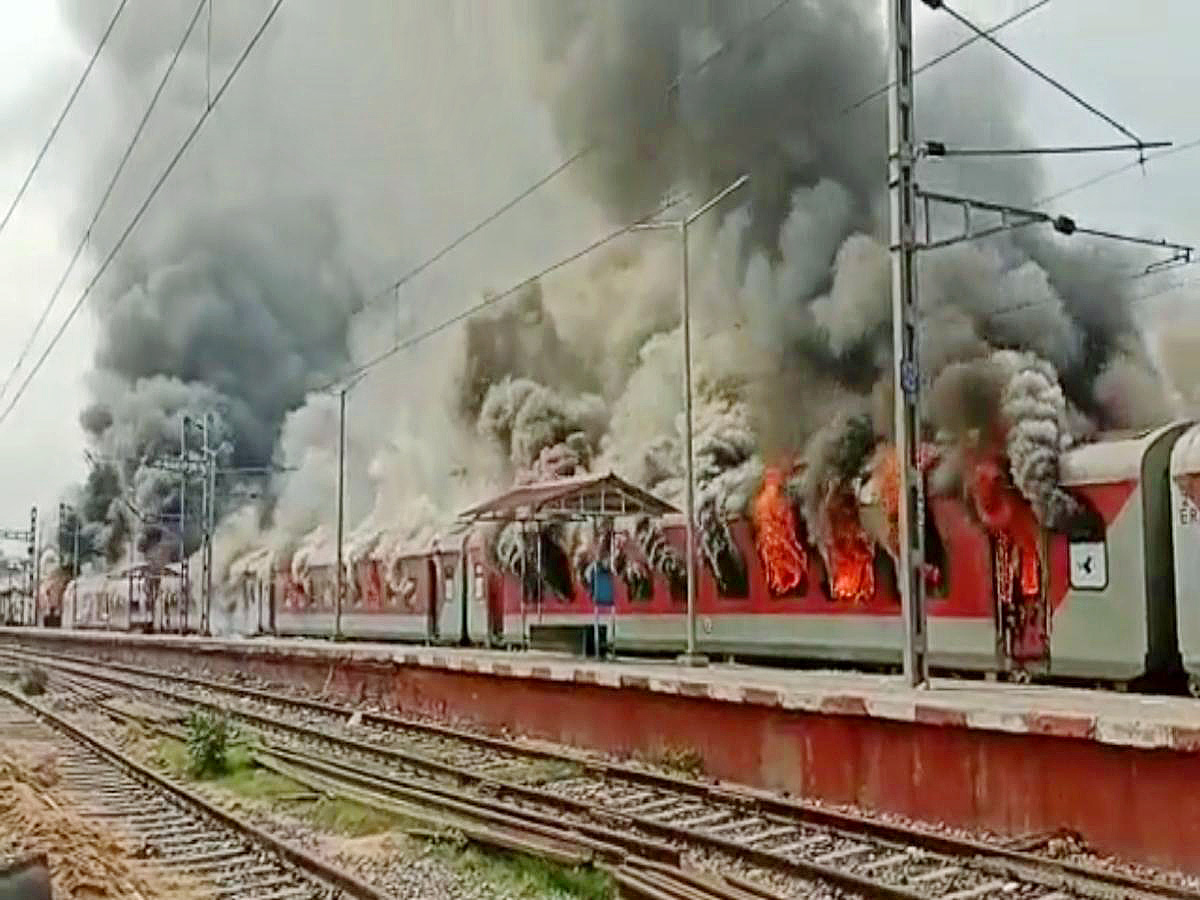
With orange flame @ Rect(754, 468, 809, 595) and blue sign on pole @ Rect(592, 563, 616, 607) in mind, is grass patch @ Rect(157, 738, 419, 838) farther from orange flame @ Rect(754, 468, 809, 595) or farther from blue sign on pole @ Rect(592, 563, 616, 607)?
blue sign on pole @ Rect(592, 563, 616, 607)

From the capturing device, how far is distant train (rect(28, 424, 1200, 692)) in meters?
14.4

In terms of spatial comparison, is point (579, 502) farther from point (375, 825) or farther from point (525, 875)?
point (525, 875)

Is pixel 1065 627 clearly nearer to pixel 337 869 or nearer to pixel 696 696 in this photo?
pixel 696 696

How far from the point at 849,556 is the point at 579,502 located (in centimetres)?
375

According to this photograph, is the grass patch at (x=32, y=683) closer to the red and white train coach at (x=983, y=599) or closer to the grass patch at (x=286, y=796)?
the red and white train coach at (x=983, y=599)

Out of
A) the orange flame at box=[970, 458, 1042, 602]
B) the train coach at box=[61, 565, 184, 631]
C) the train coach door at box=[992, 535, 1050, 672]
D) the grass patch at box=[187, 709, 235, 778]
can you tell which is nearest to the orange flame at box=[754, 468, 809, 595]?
the orange flame at box=[970, 458, 1042, 602]

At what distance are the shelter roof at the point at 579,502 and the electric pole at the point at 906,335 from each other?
718cm

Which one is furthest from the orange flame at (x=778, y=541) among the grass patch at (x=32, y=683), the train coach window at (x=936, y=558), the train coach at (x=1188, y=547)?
the grass patch at (x=32, y=683)

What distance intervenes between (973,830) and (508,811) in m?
3.39

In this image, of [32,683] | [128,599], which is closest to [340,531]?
[32,683]

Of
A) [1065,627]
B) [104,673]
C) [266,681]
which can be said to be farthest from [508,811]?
[104,673]

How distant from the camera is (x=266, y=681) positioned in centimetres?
2992

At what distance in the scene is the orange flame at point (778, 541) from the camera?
64.2ft

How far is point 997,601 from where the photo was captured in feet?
52.4
